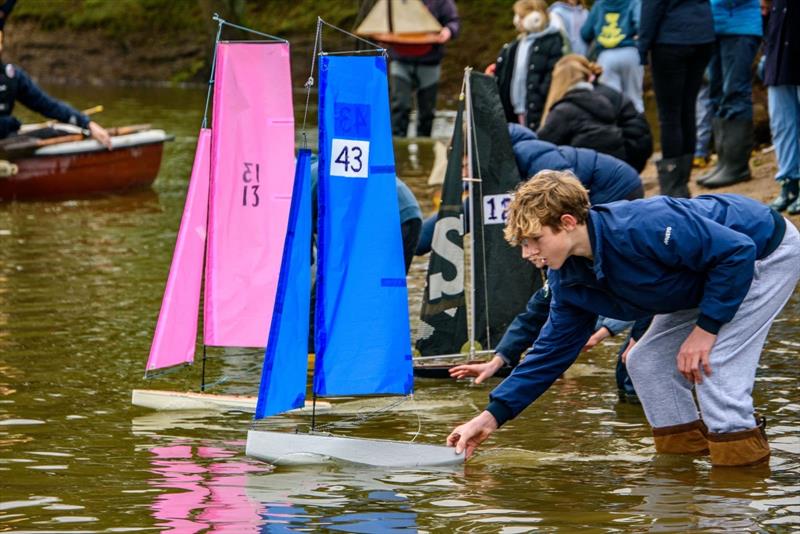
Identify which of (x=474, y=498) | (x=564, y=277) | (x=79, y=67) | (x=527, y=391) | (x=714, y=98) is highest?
Answer: (x=79, y=67)

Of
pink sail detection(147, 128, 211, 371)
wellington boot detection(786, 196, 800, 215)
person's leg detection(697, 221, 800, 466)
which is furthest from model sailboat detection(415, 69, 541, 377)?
wellington boot detection(786, 196, 800, 215)

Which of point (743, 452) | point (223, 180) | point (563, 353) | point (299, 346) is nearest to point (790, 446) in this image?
point (743, 452)

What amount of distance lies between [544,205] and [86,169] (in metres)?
11.6

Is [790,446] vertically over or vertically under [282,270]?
under

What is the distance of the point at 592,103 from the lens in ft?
35.1

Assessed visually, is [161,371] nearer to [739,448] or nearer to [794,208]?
[739,448]

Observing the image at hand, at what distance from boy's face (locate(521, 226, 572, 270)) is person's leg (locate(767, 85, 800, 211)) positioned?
579 centimetres

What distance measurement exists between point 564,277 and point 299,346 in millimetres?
1449

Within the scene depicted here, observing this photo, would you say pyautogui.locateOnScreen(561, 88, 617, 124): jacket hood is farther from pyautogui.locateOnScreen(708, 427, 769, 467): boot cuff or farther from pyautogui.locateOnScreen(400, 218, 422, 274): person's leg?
pyautogui.locateOnScreen(708, 427, 769, 467): boot cuff

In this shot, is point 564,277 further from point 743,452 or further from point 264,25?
point 264,25

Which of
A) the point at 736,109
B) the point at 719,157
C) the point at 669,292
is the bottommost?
the point at 669,292

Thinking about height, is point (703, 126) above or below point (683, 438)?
above

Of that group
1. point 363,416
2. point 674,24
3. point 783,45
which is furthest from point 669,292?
point 674,24

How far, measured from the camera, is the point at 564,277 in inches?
243
